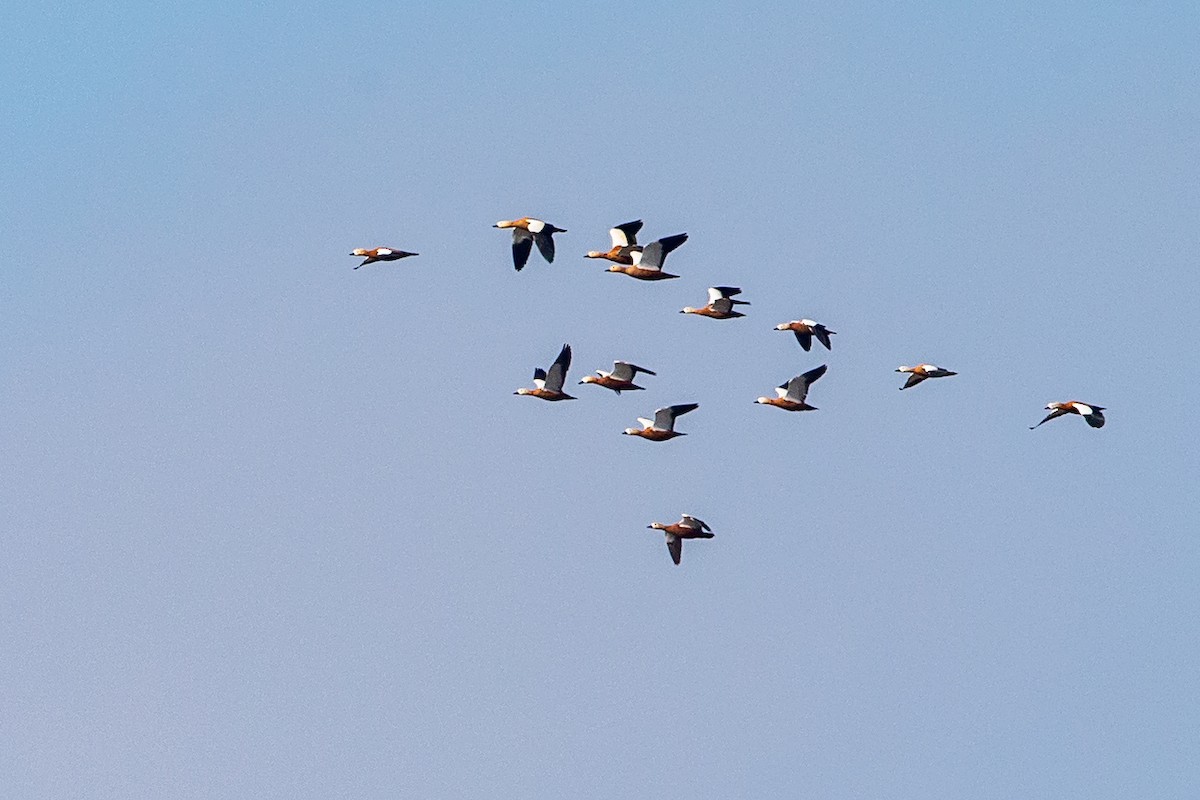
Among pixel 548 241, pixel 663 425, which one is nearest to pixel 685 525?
pixel 663 425

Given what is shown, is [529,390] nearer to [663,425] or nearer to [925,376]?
[663,425]

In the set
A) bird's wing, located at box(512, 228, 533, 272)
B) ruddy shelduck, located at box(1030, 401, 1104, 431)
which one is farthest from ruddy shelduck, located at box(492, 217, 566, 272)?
ruddy shelduck, located at box(1030, 401, 1104, 431)

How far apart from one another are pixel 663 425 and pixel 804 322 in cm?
439

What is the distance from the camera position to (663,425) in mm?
73688

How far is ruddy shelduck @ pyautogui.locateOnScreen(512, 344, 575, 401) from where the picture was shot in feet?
243

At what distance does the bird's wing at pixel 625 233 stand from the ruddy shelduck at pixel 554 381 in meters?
2.92

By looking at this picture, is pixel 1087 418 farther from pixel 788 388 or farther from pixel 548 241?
pixel 548 241

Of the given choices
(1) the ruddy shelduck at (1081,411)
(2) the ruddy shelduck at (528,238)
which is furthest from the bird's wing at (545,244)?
(1) the ruddy shelduck at (1081,411)

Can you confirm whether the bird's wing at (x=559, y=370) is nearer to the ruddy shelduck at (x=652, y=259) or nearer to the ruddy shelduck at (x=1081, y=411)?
the ruddy shelduck at (x=652, y=259)

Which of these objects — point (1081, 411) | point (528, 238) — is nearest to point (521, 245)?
point (528, 238)

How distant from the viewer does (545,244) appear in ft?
233

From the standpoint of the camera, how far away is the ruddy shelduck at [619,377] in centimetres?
7325

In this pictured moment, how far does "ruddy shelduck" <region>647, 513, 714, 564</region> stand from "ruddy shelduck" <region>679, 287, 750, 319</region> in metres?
5.15

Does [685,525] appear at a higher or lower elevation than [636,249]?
lower
